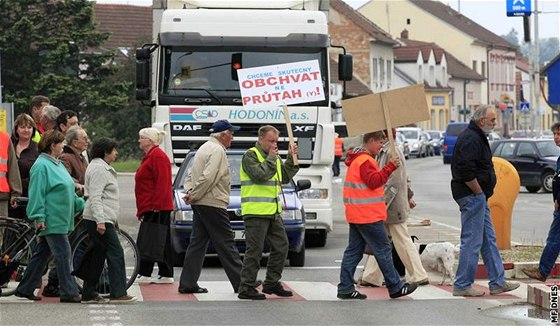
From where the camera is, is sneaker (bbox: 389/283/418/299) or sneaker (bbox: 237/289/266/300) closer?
sneaker (bbox: 389/283/418/299)

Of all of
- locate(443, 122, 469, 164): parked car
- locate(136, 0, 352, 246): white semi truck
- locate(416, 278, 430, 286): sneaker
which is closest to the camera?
locate(416, 278, 430, 286): sneaker

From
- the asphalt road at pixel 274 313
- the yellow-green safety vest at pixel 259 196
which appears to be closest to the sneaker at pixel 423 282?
the asphalt road at pixel 274 313

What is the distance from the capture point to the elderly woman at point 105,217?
43.2ft

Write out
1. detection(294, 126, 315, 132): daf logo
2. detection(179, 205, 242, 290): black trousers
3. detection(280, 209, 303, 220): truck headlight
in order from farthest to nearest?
detection(294, 126, 315, 132): daf logo, detection(280, 209, 303, 220): truck headlight, detection(179, 205, 242, 290): black trousers

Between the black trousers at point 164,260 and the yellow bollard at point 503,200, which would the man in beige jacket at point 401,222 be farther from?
the yellow bollard at point 503,200

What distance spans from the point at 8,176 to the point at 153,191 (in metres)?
1.62

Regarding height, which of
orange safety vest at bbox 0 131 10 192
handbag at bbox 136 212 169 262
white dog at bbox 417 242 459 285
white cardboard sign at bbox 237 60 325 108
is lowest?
white dog at bbox 417 242 459 285

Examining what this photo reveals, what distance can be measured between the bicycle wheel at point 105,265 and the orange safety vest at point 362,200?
7.34 feet

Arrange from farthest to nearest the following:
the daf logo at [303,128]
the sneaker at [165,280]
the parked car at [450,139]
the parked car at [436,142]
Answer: the parked car at [436,142]
the parked car at [450,139]
the daf logo at [303,128]
the sneaker at [165,280]

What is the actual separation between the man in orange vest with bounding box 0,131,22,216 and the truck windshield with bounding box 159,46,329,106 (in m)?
5.72

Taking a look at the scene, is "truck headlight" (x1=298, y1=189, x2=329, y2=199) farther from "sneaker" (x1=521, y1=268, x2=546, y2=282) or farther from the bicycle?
the bicycle

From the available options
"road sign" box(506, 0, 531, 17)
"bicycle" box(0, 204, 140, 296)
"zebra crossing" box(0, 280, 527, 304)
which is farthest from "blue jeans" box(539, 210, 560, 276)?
"road sign" box(506, 0, 531, 17)

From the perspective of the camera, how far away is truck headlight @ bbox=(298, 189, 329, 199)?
65.5 ft

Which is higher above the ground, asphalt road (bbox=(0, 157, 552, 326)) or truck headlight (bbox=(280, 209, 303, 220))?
truck headlight (bbox=(280, 209, 303, 220))
